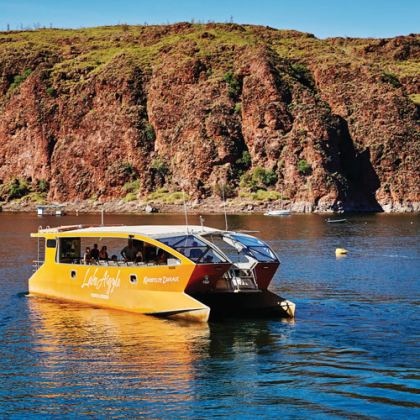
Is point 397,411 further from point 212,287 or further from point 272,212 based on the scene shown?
point 272,212

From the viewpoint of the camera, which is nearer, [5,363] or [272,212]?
[5,363]

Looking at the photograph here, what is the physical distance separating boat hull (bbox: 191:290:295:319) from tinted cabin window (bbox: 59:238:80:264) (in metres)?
12.1

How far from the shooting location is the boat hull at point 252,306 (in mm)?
41312

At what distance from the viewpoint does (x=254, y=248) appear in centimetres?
4234

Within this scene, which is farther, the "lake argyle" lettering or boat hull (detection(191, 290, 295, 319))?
the "lake argyle" lettering

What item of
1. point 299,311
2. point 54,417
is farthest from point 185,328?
point 54,417

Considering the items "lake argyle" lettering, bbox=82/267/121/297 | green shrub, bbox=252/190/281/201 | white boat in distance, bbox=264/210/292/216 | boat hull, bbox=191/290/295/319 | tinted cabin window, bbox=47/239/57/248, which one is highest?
green shrub, bbox=252/190/281/201

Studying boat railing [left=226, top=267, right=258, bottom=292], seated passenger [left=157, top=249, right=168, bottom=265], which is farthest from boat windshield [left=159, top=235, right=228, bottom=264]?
boat railing [left=226, top=267, right=258, bottom=292]

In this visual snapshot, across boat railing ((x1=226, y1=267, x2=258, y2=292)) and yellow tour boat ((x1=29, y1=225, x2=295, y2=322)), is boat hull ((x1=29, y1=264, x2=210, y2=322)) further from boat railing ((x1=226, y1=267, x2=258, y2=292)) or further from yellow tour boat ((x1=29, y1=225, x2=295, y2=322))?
boat railing ((x1=226, y1=267, x2=258, y2=292))

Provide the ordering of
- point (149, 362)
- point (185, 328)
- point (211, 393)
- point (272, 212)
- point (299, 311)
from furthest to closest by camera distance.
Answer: point (272, 212) → point (299, 311) → point (185, 328) → point (149, 362) → point (211, 393)

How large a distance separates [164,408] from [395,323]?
18.2m

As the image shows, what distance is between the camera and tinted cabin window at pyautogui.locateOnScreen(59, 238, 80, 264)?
162ft

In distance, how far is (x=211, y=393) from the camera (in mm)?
27672

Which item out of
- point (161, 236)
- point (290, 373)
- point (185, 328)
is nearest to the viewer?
point (290, 373)
